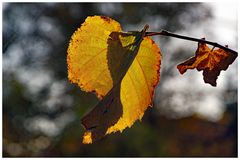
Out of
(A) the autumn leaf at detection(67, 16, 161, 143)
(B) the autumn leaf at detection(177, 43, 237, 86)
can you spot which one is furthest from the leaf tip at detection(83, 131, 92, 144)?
(B) the autumn leaf at detection(177, 43, 237, 86)

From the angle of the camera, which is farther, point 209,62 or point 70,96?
point 70,96

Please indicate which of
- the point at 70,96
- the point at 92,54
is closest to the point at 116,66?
the point at 92,54

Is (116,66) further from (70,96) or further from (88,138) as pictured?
(70,96)

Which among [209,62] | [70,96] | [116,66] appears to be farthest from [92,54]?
[70,96]

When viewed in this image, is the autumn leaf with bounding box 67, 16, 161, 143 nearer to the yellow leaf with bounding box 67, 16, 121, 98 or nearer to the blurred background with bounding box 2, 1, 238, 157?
the yellow leaf with bounding box 67, 16, 121, 98

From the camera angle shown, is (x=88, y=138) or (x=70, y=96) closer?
(x=88, y=138)

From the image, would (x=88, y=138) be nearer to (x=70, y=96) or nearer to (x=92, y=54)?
(x=92, y=54)

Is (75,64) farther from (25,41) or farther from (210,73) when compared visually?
(25,41)
